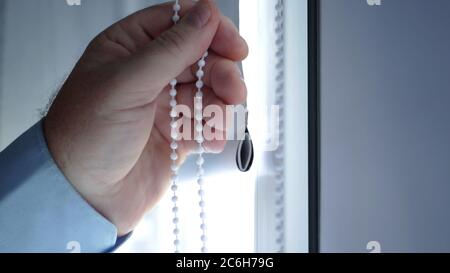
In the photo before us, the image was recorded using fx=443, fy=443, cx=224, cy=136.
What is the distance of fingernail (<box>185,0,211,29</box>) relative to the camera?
38 centimetres

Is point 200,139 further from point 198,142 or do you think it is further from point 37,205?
point 37,205

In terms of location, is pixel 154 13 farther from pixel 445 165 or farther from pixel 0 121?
pixel 445 165

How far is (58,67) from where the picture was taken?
0.48 m

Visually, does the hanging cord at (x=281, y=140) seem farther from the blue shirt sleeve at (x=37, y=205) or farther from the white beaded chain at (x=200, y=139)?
the blue shirt sleeve at (x=37, y=205)

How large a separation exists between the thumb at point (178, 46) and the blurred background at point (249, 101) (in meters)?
0.08

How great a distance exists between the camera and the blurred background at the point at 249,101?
446mm

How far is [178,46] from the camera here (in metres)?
0.38

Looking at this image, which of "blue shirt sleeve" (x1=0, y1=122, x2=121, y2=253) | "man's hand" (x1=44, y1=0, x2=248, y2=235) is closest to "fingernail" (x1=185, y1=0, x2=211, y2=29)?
"man's hand" (x1=44, y1=0, x2=248, y2=235)

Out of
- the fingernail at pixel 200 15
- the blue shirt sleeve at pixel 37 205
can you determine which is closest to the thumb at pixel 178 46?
the fingernail at pixel 200 15

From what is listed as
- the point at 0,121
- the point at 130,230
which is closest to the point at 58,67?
the point at 0,121
